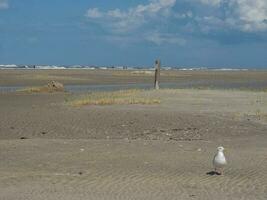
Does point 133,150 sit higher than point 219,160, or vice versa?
point 219,160

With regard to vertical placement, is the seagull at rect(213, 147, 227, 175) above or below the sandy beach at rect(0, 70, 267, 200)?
above

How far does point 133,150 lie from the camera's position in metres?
14.5

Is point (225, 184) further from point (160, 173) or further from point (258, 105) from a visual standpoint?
point (258, 105)

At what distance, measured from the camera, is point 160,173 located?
1148 cm

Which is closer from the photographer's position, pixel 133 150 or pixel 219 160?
pixel 219 160

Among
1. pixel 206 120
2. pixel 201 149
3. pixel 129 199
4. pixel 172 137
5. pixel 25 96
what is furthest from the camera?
pixel 25 96

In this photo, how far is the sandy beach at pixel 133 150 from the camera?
32.8 feet

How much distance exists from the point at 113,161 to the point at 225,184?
304cm

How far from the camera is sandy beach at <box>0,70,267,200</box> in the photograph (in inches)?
393

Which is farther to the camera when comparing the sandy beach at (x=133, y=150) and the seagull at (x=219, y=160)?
the seagull at (x=219, y=160)

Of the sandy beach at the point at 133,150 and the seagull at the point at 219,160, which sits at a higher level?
the seagull at the point at 219,160

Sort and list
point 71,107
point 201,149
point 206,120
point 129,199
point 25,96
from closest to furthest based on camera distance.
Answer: point 129,199
point 201,149
point 206,120
point 71,107
point 25,96

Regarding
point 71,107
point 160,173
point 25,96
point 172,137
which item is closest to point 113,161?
point 160,173

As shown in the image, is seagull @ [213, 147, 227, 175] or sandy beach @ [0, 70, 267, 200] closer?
sandy beach @ [0, 70, 267, 200]
